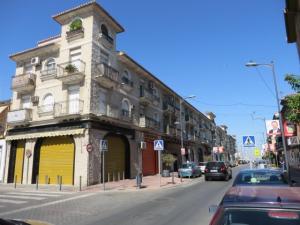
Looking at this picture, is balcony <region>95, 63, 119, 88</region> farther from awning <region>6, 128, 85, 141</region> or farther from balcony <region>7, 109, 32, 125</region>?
balcony <region>7, 109, 32, 125</region>

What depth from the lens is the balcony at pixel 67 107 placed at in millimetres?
22547

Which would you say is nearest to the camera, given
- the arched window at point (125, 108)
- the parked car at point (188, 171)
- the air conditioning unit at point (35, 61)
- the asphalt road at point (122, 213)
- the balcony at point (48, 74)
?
the asphalt road at point (122, 213)

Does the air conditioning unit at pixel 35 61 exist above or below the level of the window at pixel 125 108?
above

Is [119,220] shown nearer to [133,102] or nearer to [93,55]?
[93,55]

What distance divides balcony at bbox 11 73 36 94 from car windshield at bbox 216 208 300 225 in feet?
84.6

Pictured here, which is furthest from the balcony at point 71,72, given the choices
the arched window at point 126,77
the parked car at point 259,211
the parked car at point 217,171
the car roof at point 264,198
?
the parked car at point 259,211

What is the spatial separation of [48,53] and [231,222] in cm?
2601

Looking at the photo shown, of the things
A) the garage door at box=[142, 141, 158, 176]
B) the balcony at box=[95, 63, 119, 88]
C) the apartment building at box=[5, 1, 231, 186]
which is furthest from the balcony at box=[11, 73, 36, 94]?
the garage door at box=[142, 141, 158, 176]

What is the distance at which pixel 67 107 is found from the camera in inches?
909

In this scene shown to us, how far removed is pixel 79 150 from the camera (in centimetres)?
2177

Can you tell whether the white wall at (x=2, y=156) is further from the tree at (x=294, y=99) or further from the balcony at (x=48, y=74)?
the tree at (x=294, y=99)

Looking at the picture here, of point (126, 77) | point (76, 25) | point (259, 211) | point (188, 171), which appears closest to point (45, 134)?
point (76, 25)

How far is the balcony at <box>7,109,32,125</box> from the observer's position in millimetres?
24909

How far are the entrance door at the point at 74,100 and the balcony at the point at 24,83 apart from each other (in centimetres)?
459
